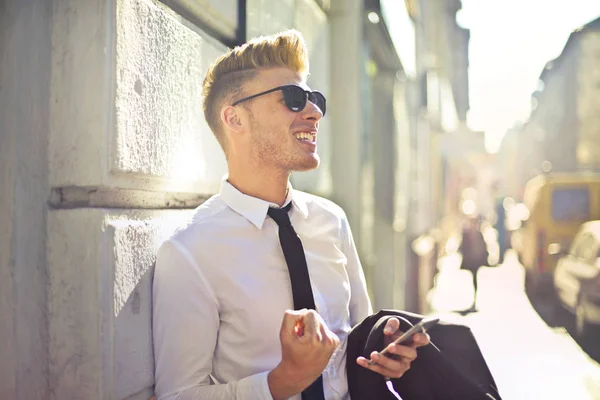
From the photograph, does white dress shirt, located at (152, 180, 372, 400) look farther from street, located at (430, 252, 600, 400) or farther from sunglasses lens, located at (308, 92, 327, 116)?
street, located at (430, 252, 600, 400)

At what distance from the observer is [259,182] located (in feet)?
6.41

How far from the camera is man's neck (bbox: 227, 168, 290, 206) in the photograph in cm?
195

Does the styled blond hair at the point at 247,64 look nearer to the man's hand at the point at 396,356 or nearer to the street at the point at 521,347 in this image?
the man's hand at the point at 396,356

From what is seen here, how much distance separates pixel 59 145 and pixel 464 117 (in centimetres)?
4313

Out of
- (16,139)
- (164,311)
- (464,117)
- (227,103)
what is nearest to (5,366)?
(164,311)

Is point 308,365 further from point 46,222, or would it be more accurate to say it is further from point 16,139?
point 16,139

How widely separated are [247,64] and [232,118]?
0.21 m

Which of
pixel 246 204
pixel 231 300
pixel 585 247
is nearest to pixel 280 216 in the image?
pixel 246 204

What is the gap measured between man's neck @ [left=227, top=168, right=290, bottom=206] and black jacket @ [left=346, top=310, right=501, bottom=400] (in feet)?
1.97

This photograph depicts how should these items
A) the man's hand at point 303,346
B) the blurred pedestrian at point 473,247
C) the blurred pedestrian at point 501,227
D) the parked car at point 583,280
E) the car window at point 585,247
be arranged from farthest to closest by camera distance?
the blurred pedestrian at point 501,227
the blurred pedestrian at point 473,247
the car window at point 585,247
the parked car at point 583,280
the man's hand at point 303,346

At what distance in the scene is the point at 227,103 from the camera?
77.2 inches

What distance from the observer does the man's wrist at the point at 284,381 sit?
1513mm

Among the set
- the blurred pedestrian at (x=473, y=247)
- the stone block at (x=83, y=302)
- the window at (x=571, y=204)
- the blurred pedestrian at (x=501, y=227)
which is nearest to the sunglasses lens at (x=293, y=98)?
the stone block at (x=83, y=302)

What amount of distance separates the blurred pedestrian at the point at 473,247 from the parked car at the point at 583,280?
5.69 ft
